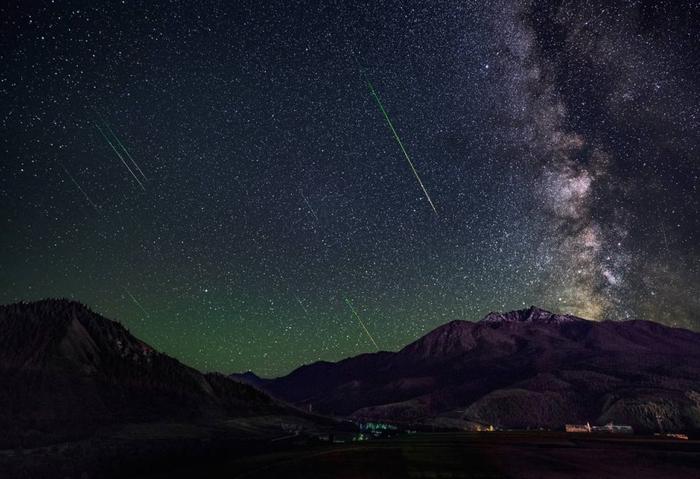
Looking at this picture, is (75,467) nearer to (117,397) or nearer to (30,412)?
(30,412)

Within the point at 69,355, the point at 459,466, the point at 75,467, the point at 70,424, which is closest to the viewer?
the point at 459,466

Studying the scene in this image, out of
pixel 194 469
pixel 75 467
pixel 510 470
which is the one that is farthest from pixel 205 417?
pixel 510 470

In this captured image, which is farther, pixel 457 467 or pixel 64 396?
pixel 64 396

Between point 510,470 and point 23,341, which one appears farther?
point 23,341

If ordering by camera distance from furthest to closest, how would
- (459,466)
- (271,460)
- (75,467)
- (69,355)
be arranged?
(69,355)
(75,467)
(271,460)
(459,466)

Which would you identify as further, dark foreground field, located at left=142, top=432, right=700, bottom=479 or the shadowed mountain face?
the shadowed mountain face

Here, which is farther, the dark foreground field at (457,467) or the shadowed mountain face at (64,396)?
the shadowed mountain face at (64,396)

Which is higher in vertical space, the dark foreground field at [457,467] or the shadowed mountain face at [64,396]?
the shadowed mountain face at [64,396]

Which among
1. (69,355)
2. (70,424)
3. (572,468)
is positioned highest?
(69,355)

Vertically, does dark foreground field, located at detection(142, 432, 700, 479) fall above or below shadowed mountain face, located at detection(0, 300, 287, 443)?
below

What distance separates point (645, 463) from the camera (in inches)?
2313

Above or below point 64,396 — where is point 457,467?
below

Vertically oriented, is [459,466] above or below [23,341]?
below

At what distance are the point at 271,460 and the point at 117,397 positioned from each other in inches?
5485
